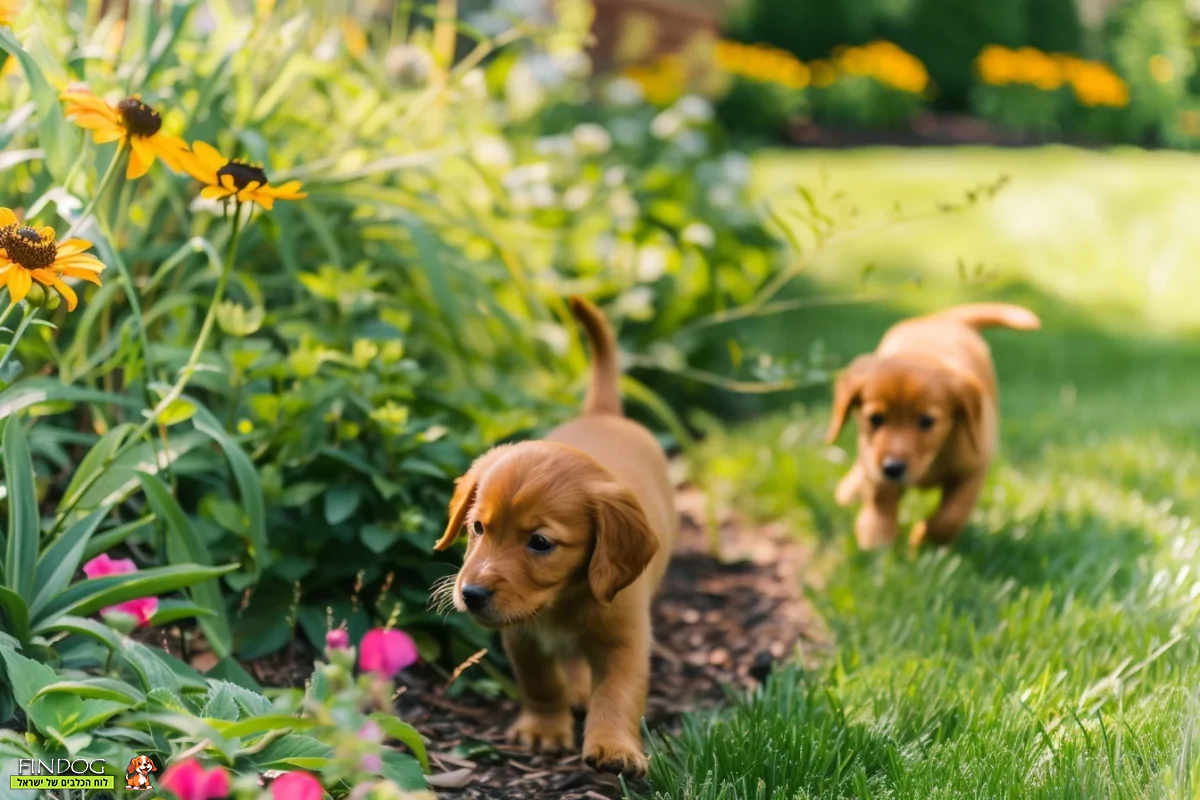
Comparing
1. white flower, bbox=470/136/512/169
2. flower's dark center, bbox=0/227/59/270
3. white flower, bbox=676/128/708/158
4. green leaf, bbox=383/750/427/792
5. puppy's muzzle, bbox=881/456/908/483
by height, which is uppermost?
flower's dark center, bbox=0/227/59/270

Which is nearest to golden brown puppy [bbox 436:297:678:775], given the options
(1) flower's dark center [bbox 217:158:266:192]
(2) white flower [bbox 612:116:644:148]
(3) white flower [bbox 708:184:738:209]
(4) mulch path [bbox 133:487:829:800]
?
(4) mulch path [bbox 133:487:829:800]

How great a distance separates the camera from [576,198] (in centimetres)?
504

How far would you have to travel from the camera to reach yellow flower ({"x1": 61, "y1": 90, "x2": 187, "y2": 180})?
2.28m

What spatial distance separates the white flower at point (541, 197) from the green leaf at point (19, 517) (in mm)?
2692

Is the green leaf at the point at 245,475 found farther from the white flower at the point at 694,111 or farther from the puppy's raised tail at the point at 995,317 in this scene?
the white flower at the point at 694,111

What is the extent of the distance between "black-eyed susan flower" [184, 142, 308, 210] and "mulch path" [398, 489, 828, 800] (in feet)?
3.75

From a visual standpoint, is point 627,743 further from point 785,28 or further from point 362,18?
point 785,28

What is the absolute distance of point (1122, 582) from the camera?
334cm

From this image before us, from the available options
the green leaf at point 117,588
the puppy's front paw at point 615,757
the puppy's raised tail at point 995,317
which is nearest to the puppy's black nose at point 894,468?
the puppy's raised tail at point 995,317

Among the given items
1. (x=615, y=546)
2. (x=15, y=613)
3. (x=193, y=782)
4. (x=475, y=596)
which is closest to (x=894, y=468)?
(x=615, y=546)

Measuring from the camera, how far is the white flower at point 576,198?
16.5 ft

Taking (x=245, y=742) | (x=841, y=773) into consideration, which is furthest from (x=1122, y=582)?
(x=245, y=742)

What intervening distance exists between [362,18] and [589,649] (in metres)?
2.92

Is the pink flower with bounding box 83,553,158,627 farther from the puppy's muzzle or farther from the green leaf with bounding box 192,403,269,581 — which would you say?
the puppy's muzzle
